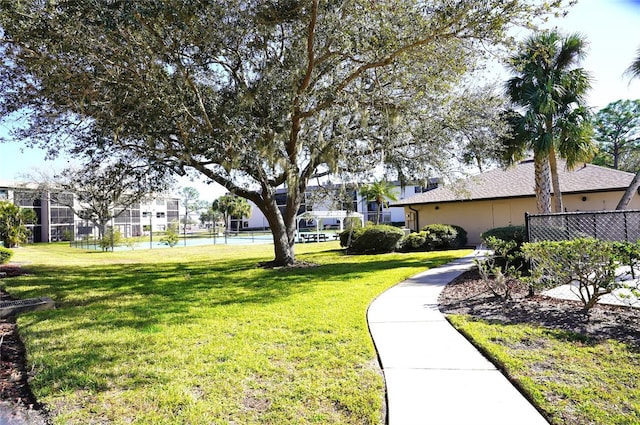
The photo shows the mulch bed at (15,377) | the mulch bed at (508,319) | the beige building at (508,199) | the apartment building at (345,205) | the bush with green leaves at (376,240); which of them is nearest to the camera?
the mulch bed at (15,377)

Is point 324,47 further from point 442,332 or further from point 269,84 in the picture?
point 442,332

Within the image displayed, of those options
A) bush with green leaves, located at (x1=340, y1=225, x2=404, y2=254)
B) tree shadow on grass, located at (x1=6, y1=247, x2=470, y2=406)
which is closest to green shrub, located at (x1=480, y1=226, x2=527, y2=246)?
tree shadow on grass, located at (x1=6, y1=247, x2=470, y2=406)

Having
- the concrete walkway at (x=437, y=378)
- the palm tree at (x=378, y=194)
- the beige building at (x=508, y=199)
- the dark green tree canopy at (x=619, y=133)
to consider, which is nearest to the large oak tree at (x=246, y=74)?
the concrete walkway at (x=437, y=378)

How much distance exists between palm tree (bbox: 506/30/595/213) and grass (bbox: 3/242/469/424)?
817 cm

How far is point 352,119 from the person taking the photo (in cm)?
1159

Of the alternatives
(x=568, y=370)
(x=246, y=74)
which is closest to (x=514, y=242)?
(x=568, y=370)

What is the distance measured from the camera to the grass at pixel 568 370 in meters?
2.94

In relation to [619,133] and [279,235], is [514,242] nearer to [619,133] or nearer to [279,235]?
[279,235]

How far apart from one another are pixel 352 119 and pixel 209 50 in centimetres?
465

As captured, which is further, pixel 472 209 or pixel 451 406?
pixel 472 209

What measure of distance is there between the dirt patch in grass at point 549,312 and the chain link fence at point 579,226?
4.53 ft

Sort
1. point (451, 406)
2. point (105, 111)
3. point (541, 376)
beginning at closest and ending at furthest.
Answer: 1. point (451, 406)
2. point (541, 376)
3. point (105, 111)

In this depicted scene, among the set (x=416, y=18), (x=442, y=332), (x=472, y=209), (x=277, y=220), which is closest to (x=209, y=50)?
(x=416, y=18)

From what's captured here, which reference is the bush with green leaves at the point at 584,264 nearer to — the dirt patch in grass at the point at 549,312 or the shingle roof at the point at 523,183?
the dirt patch in grass at the point at 549,312
